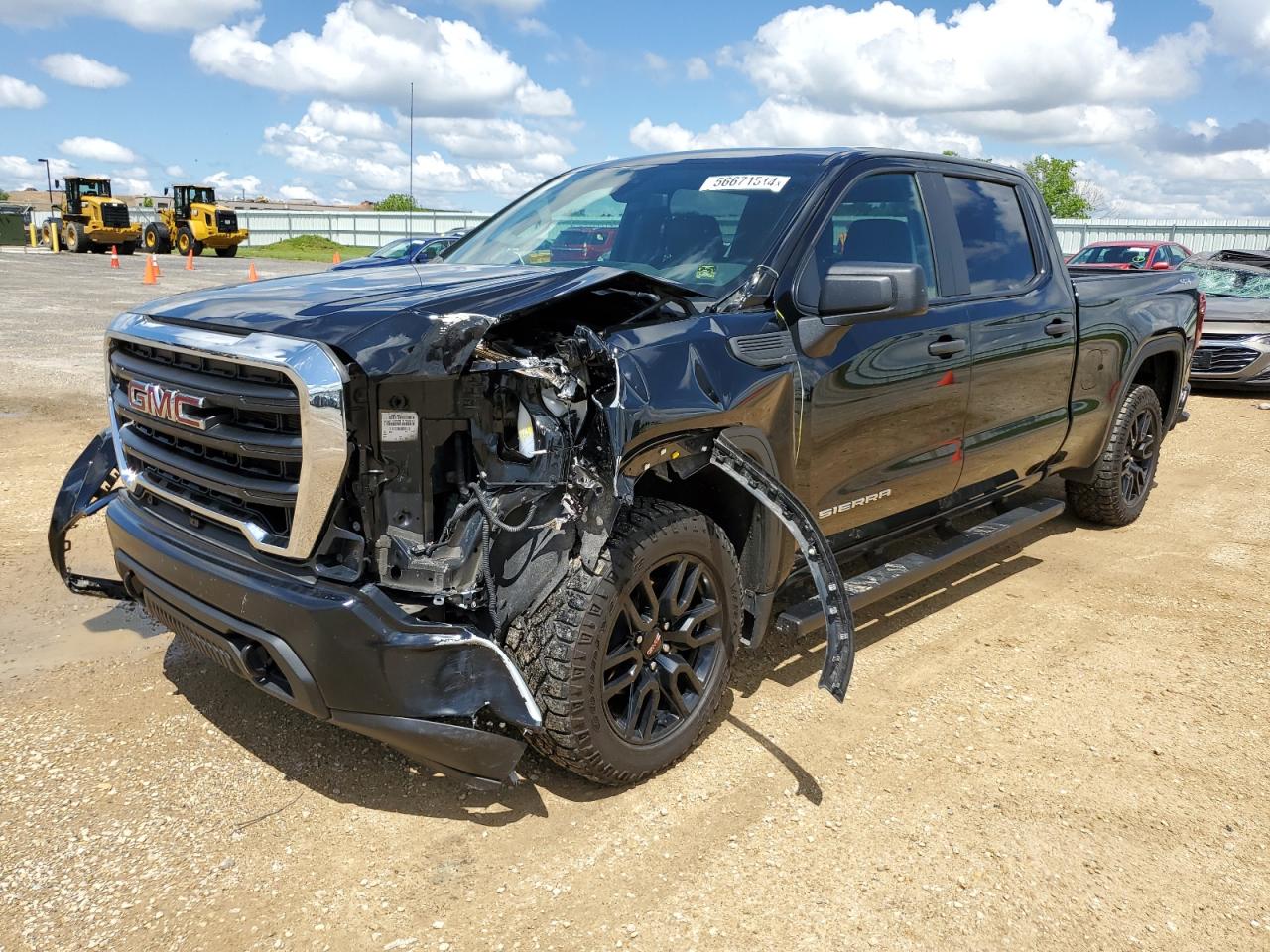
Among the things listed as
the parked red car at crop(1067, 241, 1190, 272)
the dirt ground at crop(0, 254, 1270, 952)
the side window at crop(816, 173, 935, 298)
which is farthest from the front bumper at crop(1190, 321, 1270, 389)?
the side window at crop(816, 173, 935, 298)

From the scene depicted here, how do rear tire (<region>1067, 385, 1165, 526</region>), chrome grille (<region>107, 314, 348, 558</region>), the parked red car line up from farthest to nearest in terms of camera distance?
the parked red car
rear tire (<region>1067, 385, 1165, 526</region>)
chrome grille (<region>107, 314, 348, 558</region>)

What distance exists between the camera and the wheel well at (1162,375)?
625 centimetres

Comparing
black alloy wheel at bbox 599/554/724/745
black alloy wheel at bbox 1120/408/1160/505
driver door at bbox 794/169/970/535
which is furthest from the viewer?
black alloy wheel at bbox 1120/408/1160/505

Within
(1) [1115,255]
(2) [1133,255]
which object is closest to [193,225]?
(1) [1115,255]

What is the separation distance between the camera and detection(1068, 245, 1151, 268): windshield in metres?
17.4

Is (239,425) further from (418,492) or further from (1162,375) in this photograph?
(1162,375)

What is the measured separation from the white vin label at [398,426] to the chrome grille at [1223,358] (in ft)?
37.9

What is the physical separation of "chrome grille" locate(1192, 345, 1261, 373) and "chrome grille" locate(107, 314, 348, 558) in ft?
38.5

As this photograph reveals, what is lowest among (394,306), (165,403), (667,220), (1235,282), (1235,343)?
(1235,343)

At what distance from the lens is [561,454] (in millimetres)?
2758

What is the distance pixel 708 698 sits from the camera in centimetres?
339

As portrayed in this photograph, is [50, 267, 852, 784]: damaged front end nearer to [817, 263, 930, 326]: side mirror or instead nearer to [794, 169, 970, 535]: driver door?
[817, 263, 930, 326]: side mirror

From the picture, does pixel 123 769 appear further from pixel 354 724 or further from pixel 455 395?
pixel 455 395

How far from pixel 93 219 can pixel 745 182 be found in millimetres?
39393
